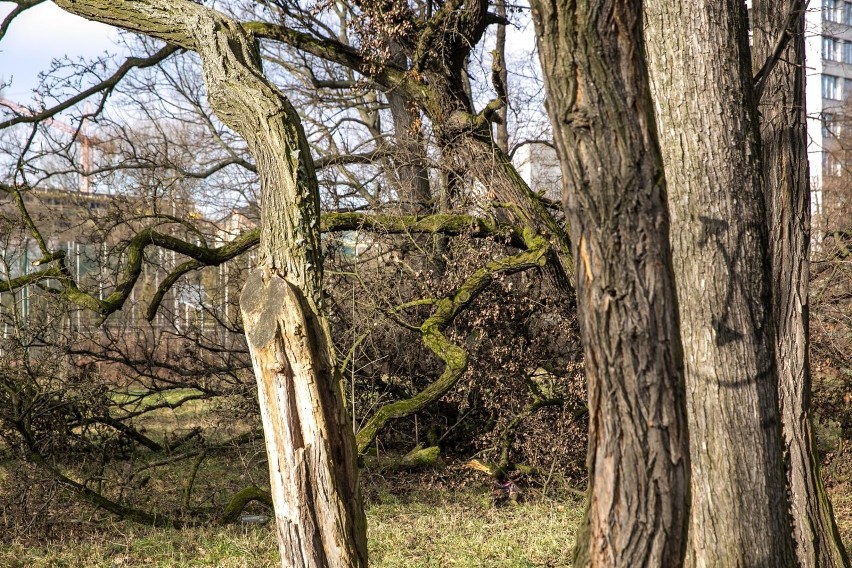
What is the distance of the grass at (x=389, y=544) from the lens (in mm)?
6492

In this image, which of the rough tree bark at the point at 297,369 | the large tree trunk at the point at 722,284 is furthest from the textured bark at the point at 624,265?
the large tree trunk at the point at 722,284

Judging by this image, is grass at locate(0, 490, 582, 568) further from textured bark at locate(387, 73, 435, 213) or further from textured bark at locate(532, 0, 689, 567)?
textured bark at locate(532, 0, 689, 567)

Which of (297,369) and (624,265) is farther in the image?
(297,369)

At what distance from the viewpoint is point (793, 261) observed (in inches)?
226

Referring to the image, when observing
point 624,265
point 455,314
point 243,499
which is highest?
point 624,265

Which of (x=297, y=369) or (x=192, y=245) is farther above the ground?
(x=192, y=245)

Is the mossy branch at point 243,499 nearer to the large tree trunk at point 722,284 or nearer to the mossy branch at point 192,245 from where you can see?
the mossy branch at point 192,245

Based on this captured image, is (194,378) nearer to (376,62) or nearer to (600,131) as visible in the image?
(376,62)

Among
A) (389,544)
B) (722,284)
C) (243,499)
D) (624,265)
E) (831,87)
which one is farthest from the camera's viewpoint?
(831,87)

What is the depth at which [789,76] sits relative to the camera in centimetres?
602

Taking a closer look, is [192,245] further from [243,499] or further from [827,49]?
[827,49]

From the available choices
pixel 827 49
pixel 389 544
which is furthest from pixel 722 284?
pixel 827 49

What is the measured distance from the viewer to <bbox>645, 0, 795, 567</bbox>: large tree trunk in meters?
4.71

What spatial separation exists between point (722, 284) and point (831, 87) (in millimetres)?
60274
